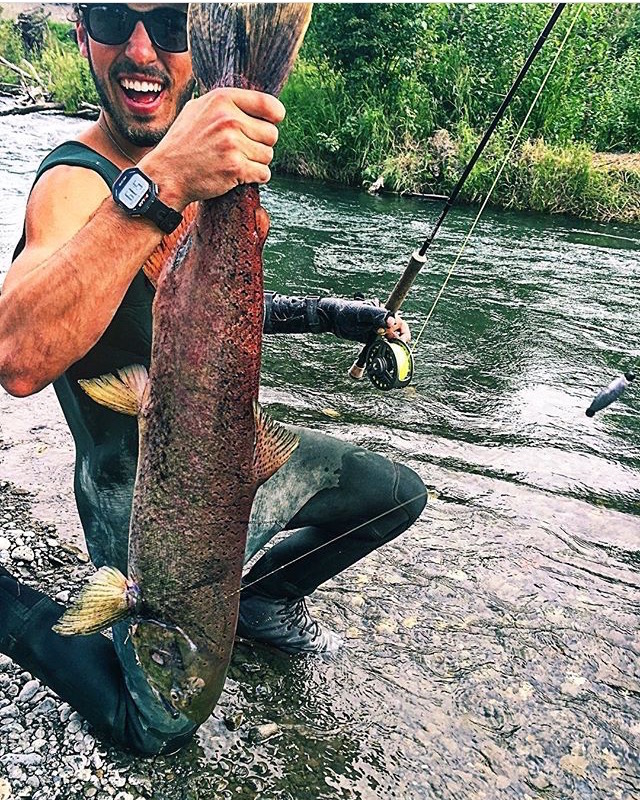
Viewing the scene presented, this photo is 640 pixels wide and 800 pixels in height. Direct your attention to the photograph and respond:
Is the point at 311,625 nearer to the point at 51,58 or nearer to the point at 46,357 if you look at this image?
the point at 46,357

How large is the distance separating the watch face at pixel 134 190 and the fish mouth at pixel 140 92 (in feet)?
2.26

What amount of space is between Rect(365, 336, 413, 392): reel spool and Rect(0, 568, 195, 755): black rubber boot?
160cm

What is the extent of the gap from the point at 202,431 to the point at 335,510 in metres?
0.96

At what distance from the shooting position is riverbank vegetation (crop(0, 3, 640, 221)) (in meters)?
13.9

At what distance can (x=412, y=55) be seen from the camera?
688 inches

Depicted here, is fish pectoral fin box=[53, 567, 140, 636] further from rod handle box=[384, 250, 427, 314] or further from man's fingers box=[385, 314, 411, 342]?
rod handle box=[384, 250, 427, 314]

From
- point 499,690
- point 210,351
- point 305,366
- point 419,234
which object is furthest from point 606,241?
point 210,351

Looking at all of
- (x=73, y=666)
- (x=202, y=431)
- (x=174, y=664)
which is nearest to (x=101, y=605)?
(x=174, y=664)

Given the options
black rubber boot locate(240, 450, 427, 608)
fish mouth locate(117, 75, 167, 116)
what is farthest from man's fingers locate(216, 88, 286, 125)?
black rubber boot locate(240, 450, 427, 608)

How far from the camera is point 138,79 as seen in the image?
2480mm

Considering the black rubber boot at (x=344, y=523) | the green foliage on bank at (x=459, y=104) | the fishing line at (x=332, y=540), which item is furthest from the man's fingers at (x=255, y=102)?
the green foliage on bank at (x=459, y=104)

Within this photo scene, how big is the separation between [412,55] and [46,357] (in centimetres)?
1759

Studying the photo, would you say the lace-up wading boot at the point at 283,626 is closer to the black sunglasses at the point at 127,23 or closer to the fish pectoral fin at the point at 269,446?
the fish pectoral fin at the point at 269,446

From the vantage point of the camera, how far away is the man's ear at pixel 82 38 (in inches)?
99.0
